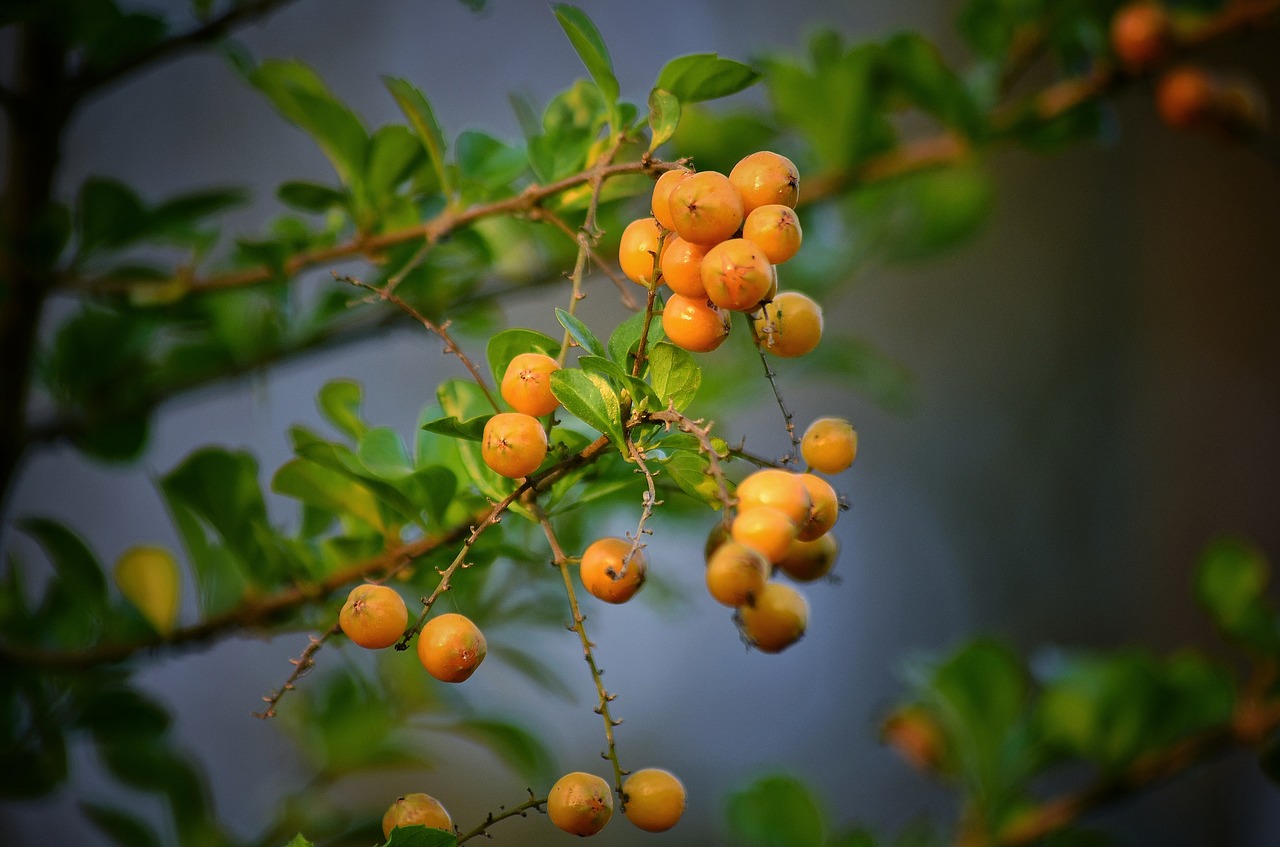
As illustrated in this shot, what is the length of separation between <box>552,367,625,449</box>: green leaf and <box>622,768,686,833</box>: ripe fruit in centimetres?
10

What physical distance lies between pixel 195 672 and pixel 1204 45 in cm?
123

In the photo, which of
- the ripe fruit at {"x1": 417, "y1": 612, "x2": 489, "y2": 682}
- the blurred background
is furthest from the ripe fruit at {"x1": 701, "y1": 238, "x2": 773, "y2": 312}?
the blurred background

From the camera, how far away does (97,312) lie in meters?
0.50

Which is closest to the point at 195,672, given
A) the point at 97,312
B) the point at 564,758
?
the point at 564,758

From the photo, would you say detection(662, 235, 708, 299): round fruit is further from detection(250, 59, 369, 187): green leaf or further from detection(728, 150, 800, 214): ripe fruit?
detection(250, 59, 369, 187): green leaf

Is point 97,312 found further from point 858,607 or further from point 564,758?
point 858,607

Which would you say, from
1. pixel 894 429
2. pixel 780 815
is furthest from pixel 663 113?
pixel 894 429

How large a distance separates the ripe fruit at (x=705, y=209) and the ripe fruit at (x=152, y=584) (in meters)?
0.28

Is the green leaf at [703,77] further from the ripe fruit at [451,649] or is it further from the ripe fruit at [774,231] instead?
the ripe fruit at [451,649]

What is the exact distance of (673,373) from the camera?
0.27 meters

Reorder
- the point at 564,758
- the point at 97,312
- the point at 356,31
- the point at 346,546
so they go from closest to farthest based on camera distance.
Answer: the point at 346,546 → the point at 97,312 → the point at 564,758 → the point at 356,31

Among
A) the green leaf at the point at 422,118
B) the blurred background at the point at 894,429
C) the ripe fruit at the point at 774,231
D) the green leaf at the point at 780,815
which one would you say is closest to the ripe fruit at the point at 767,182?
the ripe fruit at the point at 774,231

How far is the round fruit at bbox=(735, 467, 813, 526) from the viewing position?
0.79 feet

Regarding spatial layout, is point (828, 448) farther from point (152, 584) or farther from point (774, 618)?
point (152, 584)
